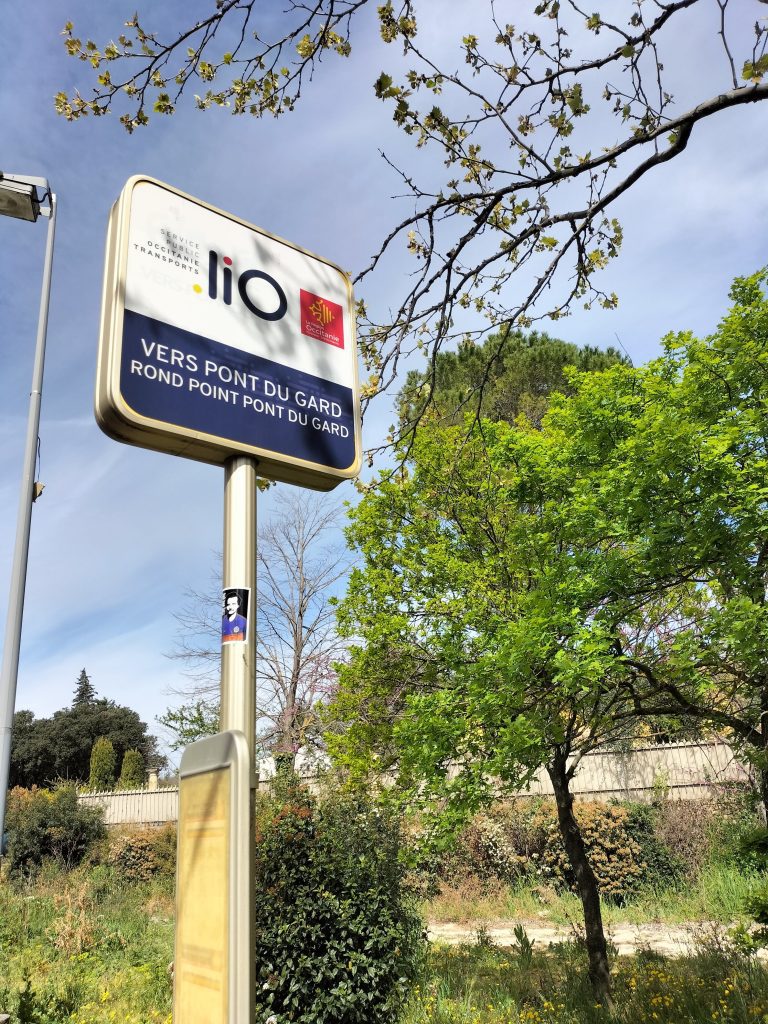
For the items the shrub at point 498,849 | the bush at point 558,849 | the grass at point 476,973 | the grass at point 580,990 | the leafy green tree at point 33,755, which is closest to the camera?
the grass at point 580,990

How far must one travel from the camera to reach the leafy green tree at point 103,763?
110 ft

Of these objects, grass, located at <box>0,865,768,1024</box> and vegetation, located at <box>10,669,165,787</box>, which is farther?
vegetation, located at <box>10,669,165,787</box>

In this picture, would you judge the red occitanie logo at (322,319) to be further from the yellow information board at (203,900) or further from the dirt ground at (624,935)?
the dirt ground at (624,935)

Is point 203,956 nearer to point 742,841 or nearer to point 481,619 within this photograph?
point 742,841

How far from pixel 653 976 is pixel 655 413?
5443 millimetres

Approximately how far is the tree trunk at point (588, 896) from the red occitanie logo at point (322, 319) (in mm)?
6861

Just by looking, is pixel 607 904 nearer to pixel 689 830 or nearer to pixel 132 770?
pixel 689 830

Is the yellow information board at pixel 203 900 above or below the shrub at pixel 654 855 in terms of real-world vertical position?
above

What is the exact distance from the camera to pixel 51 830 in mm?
17375

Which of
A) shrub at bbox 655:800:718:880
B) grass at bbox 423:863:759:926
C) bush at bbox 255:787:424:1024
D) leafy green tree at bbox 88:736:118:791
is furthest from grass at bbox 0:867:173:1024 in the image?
leafy green tree at bbox 88:736:118:791

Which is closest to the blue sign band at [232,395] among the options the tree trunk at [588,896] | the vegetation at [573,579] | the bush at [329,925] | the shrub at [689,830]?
the vegetation at [573,579]

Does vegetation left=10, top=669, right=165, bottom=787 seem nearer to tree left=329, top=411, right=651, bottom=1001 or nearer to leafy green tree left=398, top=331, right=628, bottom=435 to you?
leafy green tree left=398, top=331, right=628, bottom=435

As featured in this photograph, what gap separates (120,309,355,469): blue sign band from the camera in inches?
66.9

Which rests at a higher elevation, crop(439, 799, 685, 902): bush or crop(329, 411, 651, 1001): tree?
crop(329, 411, 651, 1001): tree
